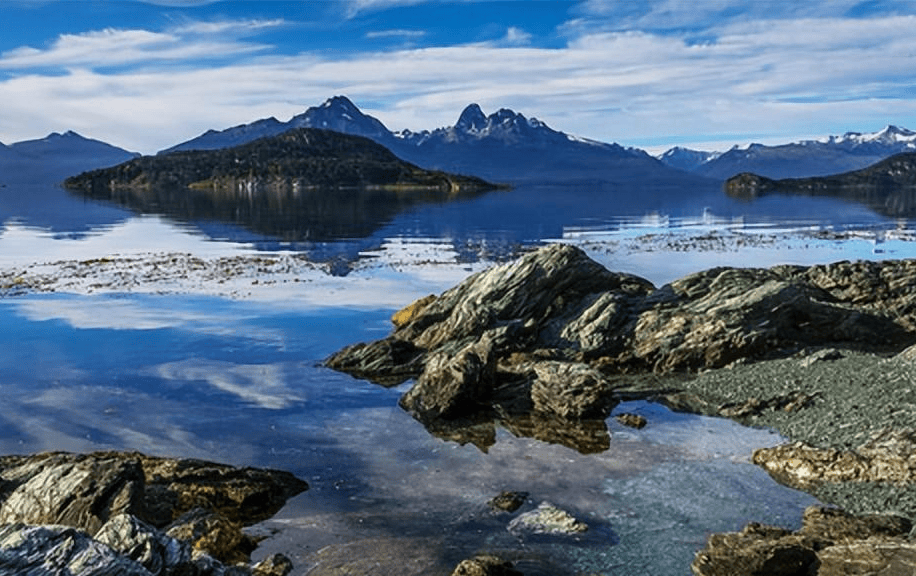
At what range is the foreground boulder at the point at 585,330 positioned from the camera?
30625 mm

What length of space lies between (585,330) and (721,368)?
6578 mm

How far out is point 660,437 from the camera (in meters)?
26.7

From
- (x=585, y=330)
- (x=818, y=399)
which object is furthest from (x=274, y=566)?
(x=585, y=330)

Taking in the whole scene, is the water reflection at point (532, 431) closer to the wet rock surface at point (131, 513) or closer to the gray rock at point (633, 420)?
→ the gray rock at point (633, 420)

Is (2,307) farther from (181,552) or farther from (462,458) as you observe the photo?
(181,552)

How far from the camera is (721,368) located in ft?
113

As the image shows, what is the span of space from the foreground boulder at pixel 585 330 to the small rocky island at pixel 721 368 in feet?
0.26

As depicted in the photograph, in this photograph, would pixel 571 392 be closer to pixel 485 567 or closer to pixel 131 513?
pixel 485 567

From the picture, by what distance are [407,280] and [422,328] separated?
67.0 ft

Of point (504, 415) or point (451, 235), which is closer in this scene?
point (504, 415)

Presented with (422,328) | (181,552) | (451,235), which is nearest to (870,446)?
(181,552)

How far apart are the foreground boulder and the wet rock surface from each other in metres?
9.34

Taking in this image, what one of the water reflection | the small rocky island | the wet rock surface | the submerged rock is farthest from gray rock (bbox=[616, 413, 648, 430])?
the wet rock surface

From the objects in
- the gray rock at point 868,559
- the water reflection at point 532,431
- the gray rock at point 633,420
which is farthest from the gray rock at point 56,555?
the gray rock at point 633,420
